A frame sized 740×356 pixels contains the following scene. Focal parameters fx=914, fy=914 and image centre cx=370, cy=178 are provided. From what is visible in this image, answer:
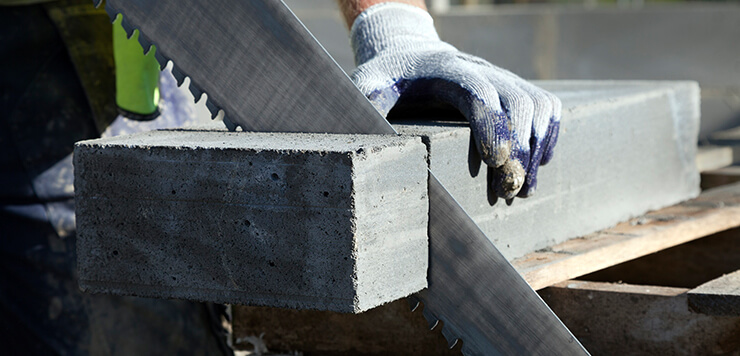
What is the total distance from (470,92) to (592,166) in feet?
2.50

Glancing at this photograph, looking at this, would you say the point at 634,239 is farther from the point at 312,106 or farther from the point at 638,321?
the point at 312,106

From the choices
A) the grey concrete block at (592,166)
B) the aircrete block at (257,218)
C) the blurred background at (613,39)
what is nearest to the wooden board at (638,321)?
the grey concrete block at (592,166)

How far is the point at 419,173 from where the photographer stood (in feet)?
→ 6.30

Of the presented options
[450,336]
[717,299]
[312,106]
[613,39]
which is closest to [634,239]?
[717,299]

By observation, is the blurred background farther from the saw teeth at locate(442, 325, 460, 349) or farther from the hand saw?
the saw teeth at locate(442, 325, 460, 349)

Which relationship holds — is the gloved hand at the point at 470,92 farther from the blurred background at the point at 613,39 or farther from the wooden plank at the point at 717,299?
the blurred background at the point at 613,39

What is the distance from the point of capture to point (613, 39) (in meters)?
7.86

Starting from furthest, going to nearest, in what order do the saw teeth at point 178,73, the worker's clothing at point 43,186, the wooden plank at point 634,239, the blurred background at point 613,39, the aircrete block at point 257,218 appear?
the blurred background at point 613,39
the worker's clothing at point 43,186
the wooden plank at point 634,239
the saw teeth at point 178,73
the aircrete block at point 257,218

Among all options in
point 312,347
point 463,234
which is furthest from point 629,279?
point 463,234

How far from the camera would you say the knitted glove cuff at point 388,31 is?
7.89ft

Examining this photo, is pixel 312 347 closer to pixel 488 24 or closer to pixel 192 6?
pixel 192 6

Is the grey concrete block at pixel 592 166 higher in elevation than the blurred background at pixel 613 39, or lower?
higher

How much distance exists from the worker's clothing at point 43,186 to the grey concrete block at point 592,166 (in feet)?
4.09

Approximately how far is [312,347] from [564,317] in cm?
72
